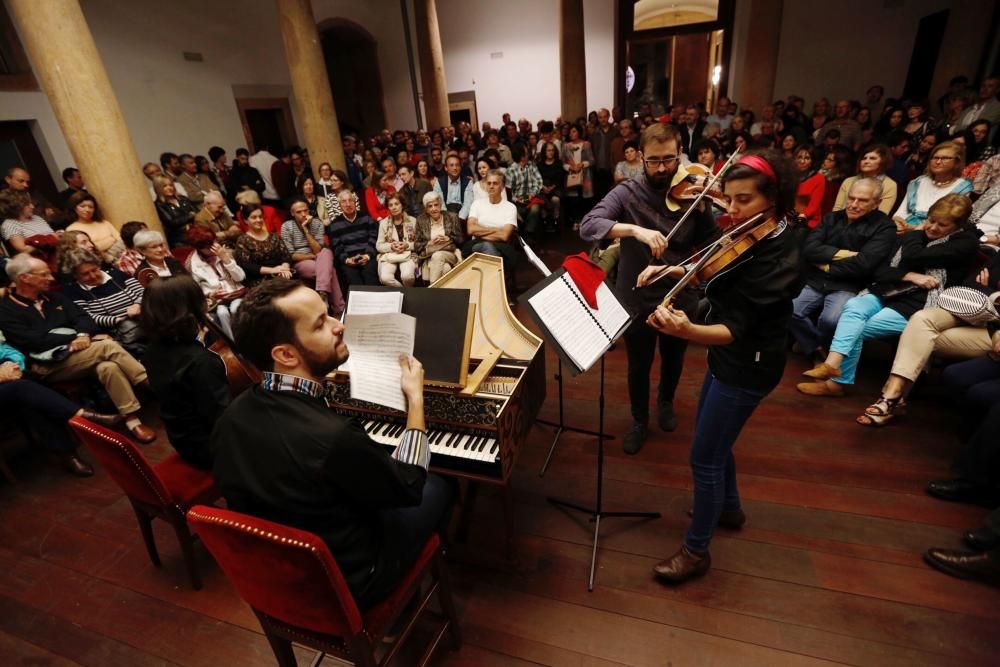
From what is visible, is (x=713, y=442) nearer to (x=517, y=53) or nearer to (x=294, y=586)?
(x=294, y=586)

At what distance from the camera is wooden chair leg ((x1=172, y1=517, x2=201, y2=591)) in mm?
2055

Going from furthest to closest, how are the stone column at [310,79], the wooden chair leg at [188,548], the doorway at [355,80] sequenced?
the doorway at [355,80]
the stone column at [310,79]
the wooden chair leg at [188,548]

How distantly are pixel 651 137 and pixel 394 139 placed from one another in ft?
27.1

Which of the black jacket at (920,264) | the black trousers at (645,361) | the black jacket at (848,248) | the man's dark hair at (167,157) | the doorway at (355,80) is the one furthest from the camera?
the doorway at (355,80)

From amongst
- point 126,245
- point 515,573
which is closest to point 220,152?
point 126,245

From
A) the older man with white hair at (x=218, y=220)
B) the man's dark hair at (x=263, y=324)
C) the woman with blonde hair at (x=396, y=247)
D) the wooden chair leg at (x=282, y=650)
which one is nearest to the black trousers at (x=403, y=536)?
the wooden chair leg at (x=282, y=650)

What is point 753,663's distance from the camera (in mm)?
1672

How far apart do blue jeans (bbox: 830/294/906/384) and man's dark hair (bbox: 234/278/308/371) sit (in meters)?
3.24

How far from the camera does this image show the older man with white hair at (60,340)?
3.06 meters

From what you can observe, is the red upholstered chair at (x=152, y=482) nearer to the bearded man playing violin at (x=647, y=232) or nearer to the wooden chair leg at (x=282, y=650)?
the wooden chair leg at (x=282, y=650)

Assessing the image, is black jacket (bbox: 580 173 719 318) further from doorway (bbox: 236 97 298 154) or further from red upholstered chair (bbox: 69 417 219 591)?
doorway (bbox: 236 97 298 154)

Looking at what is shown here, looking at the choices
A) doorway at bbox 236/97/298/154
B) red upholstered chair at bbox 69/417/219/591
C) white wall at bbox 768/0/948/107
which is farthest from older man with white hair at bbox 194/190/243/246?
white wall at bbox 768/0/948/107

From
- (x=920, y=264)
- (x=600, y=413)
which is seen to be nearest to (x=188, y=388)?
(x=600, y=413)

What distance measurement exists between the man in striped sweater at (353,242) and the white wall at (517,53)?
28.3 feet
